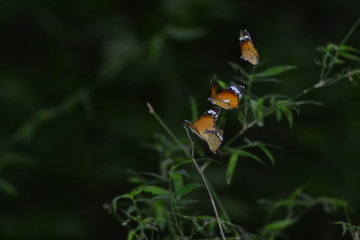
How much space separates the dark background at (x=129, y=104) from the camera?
4.19 meters

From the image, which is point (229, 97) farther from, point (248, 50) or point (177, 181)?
point (177, 181)

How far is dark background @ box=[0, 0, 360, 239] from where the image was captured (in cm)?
419

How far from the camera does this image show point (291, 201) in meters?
1.62

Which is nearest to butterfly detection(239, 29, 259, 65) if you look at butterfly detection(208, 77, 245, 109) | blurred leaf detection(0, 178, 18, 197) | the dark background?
butterfly detection(208, 77, 245, 109)

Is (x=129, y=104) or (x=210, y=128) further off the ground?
(x=129, y=104)

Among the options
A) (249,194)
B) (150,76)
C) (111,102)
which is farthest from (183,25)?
(249,194)

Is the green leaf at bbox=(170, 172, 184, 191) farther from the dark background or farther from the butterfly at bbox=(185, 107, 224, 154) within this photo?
the dark background

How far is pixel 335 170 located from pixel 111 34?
197 centimetres

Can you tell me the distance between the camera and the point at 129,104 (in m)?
4.45

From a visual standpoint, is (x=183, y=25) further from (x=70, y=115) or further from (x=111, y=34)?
(x=70, y=115)

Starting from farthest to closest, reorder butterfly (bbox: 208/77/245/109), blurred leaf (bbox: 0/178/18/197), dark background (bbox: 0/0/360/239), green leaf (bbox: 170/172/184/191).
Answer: dark background (bbox: 0/0/360/239) → blurred leaf (bbox: 0/178/18/197) → green leaf (bbox: 170/172/184/191) → butterfly (bbox: 208/77/245/109)

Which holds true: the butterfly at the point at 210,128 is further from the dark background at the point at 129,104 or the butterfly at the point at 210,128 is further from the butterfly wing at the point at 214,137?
the dark background at the point at 129,104

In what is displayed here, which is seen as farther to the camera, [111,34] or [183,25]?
[111,34]

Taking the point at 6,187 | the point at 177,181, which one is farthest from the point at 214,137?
the point at 6,187
